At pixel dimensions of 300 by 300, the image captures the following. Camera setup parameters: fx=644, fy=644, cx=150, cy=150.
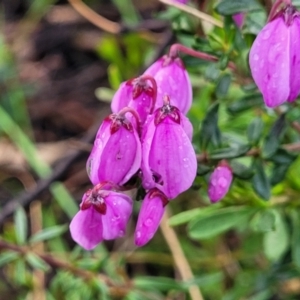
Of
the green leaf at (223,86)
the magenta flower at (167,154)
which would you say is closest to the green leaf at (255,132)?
the green leaf at (223,86)

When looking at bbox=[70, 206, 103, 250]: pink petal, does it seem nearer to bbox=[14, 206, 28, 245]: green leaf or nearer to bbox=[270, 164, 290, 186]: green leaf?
bbox=[270, 164, 290, 186]: green leaf

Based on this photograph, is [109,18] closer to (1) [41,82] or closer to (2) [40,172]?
(1) [41,82]

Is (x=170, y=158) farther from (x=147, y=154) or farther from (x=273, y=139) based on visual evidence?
(x=273, y=139)

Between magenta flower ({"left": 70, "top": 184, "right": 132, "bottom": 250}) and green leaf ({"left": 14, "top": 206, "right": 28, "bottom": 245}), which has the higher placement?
magenta flower ({"left": 70, "top": 184, "right": 132, "bottom": 250})

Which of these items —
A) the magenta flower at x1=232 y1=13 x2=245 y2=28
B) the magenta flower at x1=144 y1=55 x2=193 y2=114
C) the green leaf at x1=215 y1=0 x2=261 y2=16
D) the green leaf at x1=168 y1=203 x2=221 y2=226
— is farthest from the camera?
the green leaf at x1=168 y1=203 x2=221 y2=226

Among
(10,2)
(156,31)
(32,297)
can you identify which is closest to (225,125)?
(32,297)

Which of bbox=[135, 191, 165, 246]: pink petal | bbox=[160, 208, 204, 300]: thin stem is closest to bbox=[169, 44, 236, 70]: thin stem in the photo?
bbox=[135, 191, 165, 246]: pink petal
